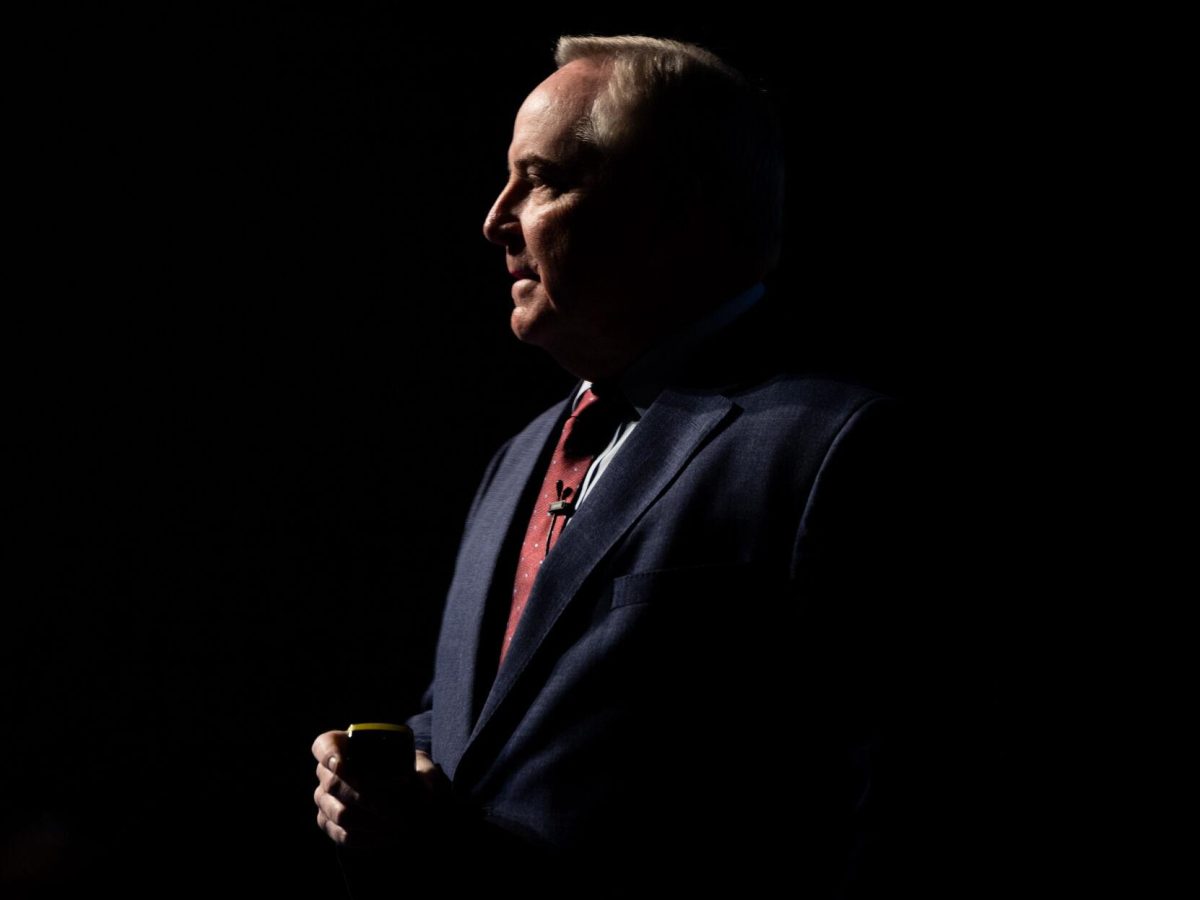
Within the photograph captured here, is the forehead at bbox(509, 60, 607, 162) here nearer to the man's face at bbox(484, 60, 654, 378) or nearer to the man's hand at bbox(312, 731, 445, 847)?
the man's face at bbox(484, 60, 654, 378)

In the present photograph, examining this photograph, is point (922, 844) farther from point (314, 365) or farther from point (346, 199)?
point (346, 199)

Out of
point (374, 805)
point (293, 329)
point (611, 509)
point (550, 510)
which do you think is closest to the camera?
point (374, 805)

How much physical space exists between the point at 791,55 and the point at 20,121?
1.58 m

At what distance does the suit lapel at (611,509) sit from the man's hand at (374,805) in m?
0.11

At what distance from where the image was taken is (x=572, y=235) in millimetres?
1310

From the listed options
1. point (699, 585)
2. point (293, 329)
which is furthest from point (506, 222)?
point (293, 329)

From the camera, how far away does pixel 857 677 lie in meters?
1.09

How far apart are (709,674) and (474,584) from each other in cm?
41

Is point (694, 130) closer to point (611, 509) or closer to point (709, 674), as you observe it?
point (611, 509)

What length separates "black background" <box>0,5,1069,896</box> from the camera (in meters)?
1.75

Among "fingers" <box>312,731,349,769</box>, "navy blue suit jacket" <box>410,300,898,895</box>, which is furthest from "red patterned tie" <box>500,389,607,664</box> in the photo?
"fingers" <box>312,731,349,769</box>

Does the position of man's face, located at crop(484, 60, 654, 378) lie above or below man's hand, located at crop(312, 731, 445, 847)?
above

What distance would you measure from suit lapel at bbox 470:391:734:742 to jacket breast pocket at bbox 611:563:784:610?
0.21 ft

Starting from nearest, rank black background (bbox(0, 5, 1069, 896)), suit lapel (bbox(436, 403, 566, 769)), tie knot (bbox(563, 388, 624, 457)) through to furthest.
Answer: suit lapel (bbox(436, 403, 566, 769)) → tie knot (bbox(563, 388, 624, 457)) → black background (bbox(0, 5, 1069, 896))
